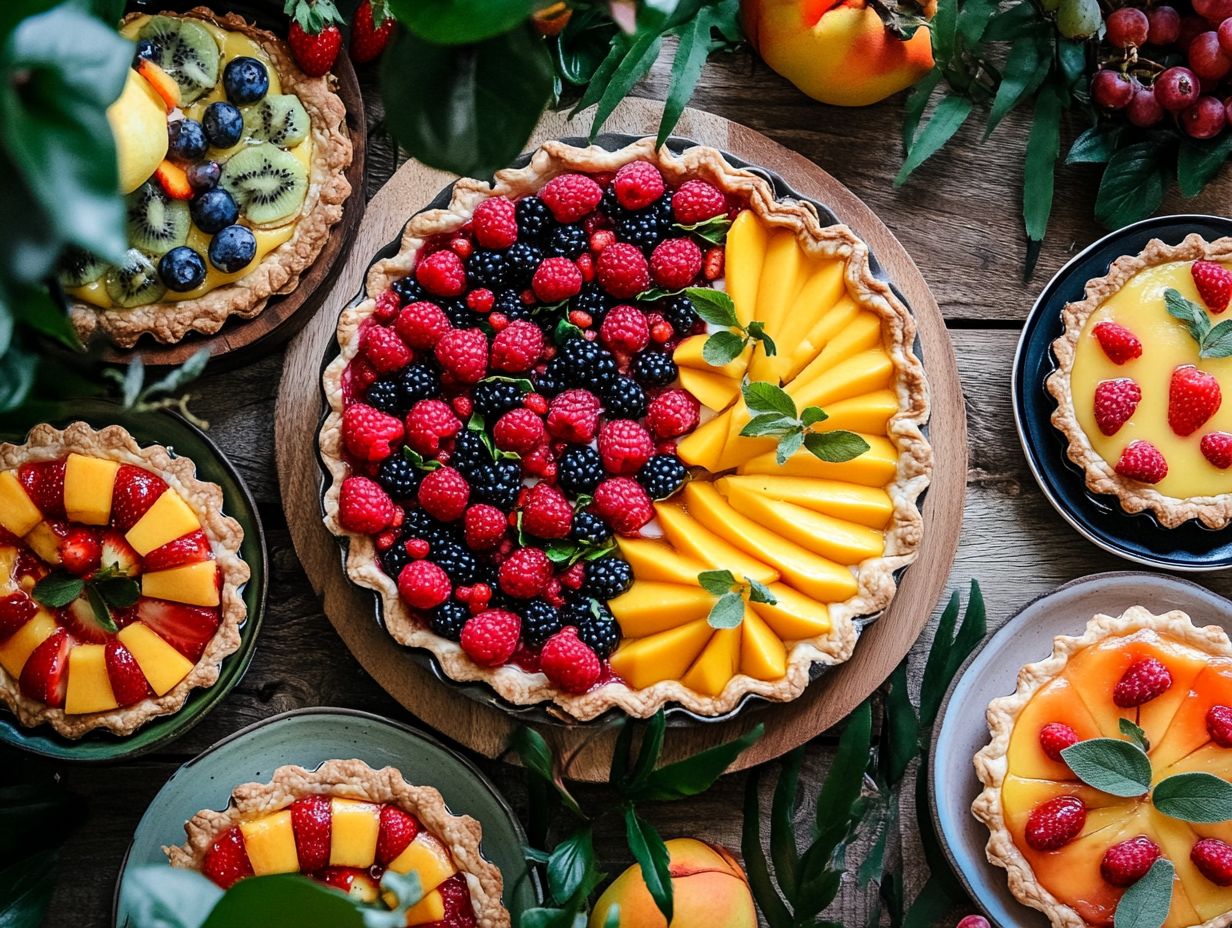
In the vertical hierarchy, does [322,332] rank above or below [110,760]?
above

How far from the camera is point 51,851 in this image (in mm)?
2445

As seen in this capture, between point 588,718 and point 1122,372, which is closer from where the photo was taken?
point 588,718

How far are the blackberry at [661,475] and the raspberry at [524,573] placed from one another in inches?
11.0

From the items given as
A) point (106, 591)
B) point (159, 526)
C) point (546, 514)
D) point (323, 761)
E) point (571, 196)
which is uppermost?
point (571, 196)

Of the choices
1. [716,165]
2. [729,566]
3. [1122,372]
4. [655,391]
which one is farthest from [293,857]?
[1122,372]

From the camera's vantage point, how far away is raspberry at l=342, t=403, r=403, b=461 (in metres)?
2.44

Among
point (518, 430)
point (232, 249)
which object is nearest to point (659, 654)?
point (518, 430)

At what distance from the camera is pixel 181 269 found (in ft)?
8.21

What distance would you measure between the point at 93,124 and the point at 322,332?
1757mm

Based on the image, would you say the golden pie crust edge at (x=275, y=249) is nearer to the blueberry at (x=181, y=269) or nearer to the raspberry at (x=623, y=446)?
the blueberry at (x=181, y=269)

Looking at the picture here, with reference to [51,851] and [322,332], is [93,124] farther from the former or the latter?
[51,851]

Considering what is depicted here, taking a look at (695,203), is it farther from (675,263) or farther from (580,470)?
→ (580,470)

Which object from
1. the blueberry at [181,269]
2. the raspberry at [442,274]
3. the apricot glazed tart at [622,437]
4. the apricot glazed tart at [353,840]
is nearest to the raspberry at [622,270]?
the apricot glazed tart at [622,437]

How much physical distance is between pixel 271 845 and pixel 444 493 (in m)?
0.82
